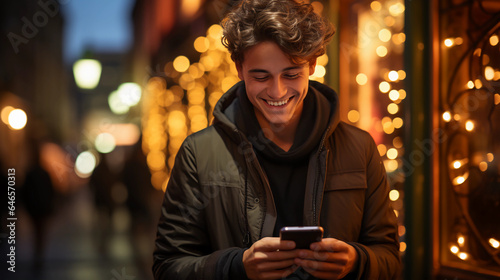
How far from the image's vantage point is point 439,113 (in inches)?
200

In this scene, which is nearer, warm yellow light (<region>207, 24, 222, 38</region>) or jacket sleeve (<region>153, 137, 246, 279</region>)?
jacket sleeve (<region>153, 137, 246, 279</region>)

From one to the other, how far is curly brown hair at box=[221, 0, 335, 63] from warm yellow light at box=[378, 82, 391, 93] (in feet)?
12.2

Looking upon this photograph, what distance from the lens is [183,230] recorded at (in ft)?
8.02

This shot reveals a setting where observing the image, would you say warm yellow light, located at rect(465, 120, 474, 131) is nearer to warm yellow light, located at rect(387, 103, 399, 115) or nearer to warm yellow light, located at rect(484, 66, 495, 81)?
warm yellow light, located at rect(484, 66, 495, 81)

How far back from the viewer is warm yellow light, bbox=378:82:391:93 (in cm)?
612

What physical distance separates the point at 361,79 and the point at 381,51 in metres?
0.53

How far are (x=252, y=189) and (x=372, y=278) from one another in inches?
24.6

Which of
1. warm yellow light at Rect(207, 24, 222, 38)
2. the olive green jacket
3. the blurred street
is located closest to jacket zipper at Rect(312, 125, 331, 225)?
the olive green jacket

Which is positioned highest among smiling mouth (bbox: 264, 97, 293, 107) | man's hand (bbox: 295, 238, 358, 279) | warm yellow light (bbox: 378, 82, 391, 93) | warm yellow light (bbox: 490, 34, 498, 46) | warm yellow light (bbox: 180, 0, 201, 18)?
warm yellow light (bbox: 180, 0, 201, 18)

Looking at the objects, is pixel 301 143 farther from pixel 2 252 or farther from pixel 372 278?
pixel 2 252

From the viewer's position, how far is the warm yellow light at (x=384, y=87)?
20.1 feet

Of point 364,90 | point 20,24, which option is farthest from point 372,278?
A: point 20,24

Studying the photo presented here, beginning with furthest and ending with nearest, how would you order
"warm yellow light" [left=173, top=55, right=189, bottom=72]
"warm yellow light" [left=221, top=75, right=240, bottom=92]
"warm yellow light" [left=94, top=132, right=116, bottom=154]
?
"warm yellow light" [left=94, top=132, right=116, bottom=154], "warm yellow light" [left=173, top=55, right=189, bottom=72], "warm yellow light" [left=221, top=75, right=240, bottom=92]

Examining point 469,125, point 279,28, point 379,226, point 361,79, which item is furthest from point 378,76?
point 279,28
